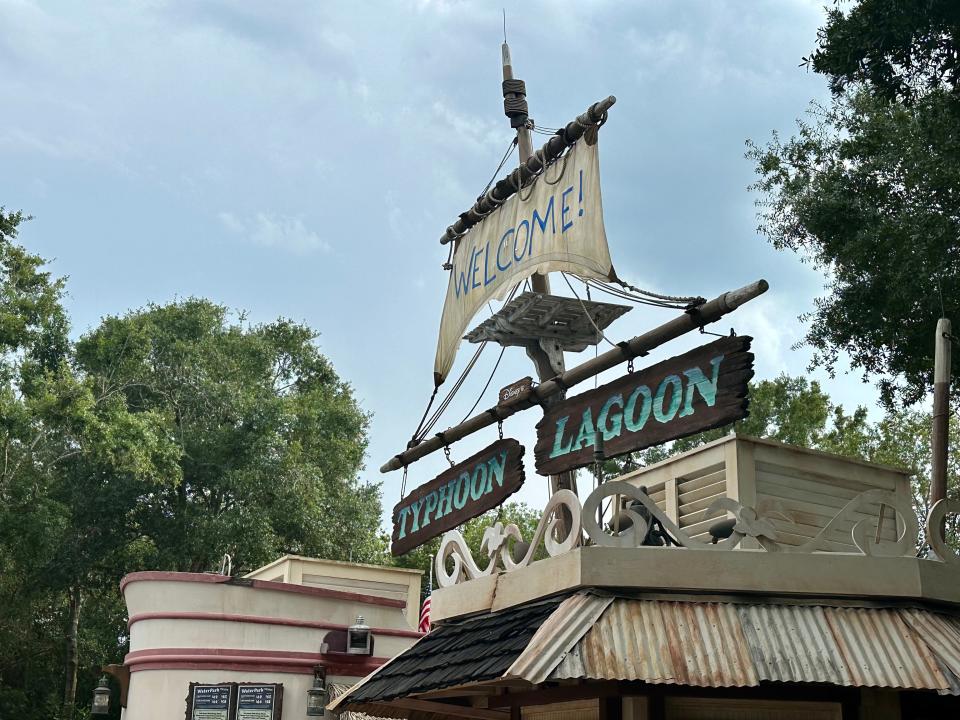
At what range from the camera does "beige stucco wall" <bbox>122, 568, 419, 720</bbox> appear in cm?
1705

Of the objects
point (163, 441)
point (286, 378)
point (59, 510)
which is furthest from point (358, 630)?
point (286, 378)

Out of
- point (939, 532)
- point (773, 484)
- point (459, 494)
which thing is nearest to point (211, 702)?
point (459, 494)

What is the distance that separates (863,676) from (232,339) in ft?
120

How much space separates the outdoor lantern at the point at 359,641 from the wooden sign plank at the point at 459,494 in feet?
21.8

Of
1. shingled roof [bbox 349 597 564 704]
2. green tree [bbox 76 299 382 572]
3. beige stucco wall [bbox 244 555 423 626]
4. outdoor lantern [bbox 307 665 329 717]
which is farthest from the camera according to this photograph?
green tree [bbox 76 299 382 572]

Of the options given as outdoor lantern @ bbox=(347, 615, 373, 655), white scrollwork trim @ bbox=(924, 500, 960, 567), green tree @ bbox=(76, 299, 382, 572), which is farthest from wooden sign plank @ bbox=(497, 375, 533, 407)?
green tree @ bbox=(76, 299, 382, 572)

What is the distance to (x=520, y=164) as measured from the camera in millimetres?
13969

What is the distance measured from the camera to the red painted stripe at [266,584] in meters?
17.4

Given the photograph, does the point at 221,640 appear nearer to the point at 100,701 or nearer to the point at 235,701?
the point at 235,701

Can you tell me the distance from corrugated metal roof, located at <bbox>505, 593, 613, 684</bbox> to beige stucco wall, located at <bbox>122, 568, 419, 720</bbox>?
1064 cm

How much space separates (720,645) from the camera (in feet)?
24.5

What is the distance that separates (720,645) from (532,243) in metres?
6.73

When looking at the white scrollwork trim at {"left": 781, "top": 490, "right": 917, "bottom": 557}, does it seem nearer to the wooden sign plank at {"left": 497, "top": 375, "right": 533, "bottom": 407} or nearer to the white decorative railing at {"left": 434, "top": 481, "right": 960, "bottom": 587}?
the white decorative railing at {"left": 434, "top": 481, "right": 960, "bottom": 587}

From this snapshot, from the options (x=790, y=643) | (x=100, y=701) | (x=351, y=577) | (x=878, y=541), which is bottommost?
(x=100, y=701)
